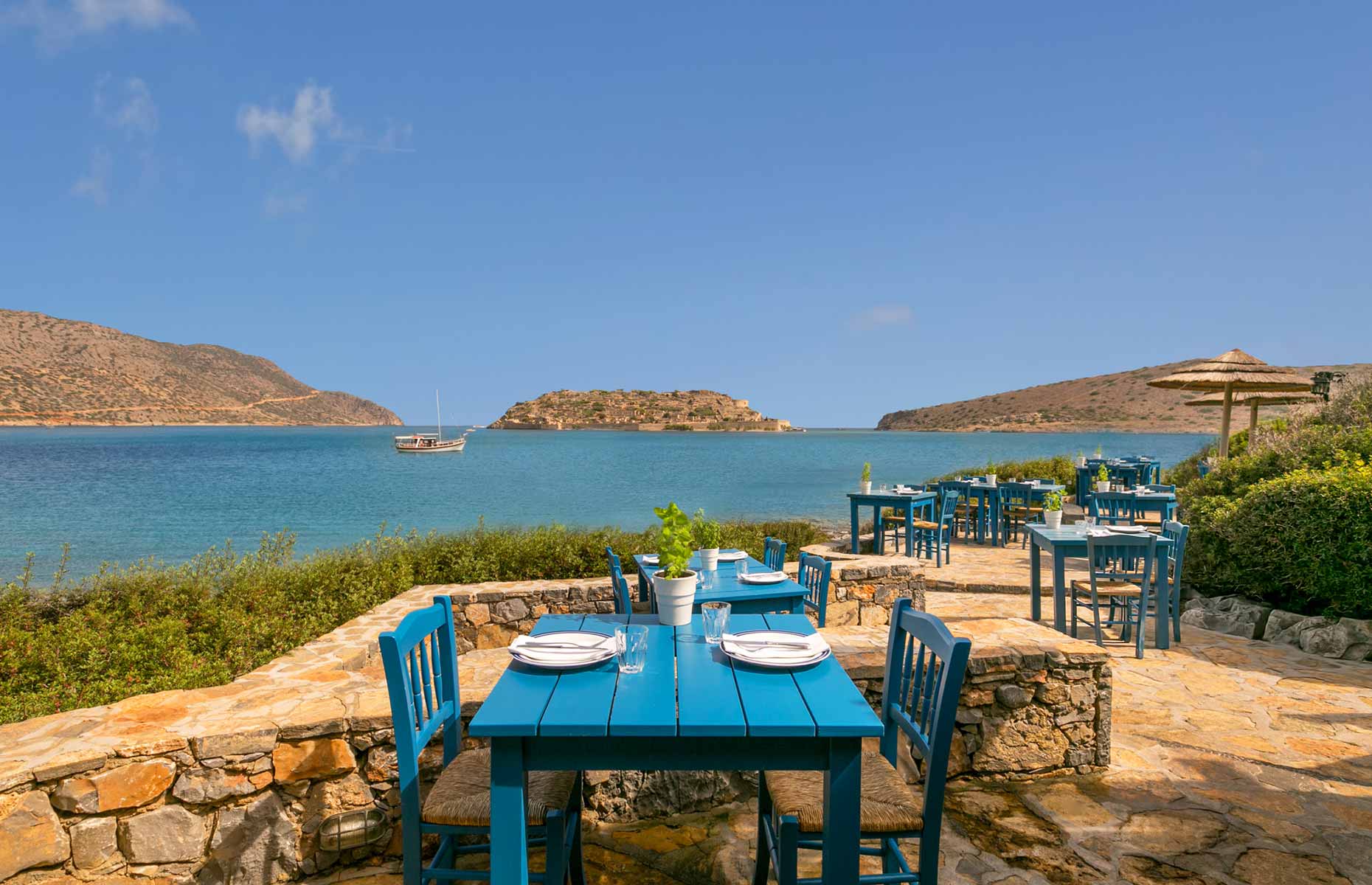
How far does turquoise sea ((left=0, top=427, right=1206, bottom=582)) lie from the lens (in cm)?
1802

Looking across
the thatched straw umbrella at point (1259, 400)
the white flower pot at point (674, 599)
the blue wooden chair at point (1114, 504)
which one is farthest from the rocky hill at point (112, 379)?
the thatched straw umbrella at point (1259, 400)

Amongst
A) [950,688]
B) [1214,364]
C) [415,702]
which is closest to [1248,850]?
[950,688]

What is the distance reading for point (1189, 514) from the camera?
24.6ft

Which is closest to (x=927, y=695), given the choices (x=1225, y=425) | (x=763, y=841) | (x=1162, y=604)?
(x=763, y=841)

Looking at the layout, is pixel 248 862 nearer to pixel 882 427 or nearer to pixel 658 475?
pixel 658 475

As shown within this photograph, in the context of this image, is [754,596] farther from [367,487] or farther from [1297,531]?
[367,487]

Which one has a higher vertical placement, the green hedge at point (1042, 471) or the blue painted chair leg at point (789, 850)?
the green hedge at point (1042, 471)

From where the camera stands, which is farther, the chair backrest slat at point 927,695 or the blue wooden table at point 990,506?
the blue wooden table at point 990,506

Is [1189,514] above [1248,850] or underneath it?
above

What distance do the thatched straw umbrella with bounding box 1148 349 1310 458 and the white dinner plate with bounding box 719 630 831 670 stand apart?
423 inches

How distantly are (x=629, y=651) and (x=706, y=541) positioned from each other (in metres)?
2.09

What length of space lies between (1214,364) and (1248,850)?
10833 millimetres

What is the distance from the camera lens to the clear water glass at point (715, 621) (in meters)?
2.45

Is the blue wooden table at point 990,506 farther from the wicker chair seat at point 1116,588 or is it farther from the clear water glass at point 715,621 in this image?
the clear water glass at point 715,621
